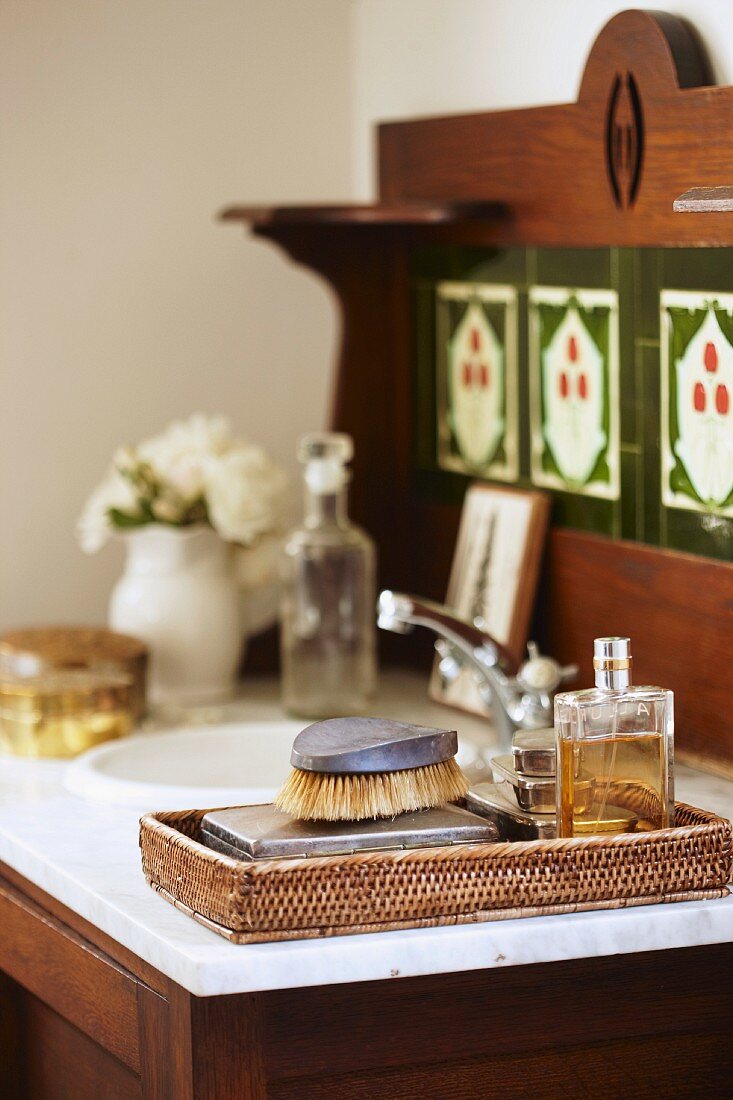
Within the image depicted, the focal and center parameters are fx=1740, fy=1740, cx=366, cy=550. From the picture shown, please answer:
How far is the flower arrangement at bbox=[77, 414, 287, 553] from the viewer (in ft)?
6.70

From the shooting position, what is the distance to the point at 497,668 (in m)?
1.79

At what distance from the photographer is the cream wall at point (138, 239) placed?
7.30 feet

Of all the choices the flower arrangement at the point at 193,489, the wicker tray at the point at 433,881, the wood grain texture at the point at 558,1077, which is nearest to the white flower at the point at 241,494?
the flower arrangement at the point at 193,489

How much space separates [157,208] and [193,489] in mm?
446

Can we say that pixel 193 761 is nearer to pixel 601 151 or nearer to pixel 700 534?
pixel 700 534

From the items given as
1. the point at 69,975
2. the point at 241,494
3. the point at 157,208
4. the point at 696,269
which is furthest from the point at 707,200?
the point at 157,208

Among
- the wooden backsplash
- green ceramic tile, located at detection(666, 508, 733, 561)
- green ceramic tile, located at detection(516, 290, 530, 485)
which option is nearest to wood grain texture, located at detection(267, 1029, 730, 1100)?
the wooden backsplash

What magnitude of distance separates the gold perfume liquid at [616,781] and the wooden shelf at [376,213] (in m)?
0.79

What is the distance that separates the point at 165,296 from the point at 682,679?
3.09ft

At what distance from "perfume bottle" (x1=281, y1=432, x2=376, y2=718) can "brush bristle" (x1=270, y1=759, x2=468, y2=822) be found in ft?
2.41

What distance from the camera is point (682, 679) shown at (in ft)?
5.66

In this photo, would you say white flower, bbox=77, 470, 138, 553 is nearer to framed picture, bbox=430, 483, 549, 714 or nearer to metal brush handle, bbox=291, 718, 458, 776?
framed picture, bbox=430, 483, 549, 714

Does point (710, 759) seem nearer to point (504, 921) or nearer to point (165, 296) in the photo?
point (504, 921)

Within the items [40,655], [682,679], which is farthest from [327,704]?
[682,679]
